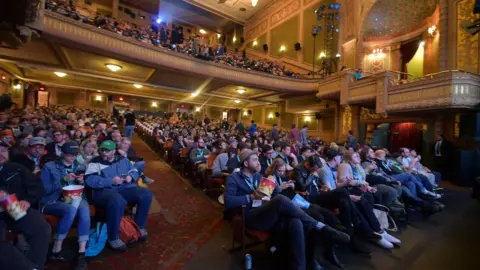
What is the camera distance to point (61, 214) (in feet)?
7.89

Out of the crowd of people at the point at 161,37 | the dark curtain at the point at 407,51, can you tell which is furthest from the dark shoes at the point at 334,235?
the dark curtain at the point at 407,51

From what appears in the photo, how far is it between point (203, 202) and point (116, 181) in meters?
2.08

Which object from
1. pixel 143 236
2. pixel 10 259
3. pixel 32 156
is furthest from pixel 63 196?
pixel 10 259

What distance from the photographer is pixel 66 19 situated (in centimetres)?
848

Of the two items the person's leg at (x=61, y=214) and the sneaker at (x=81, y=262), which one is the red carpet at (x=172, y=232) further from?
the person's leg at (x=61, y=214)

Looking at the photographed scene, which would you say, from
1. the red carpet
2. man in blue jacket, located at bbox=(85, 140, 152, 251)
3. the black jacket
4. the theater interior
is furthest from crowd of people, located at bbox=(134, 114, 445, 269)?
the black jacket

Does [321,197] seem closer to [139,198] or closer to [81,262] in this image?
[139,198]

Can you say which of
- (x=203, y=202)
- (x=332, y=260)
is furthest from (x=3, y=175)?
(x=332, y=260)

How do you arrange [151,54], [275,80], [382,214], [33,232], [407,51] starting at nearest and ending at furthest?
[33,232] → [382,214] → [151,54] → [407,51] → [275,80]

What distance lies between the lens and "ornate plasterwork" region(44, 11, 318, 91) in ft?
27.7

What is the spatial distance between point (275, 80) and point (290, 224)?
13938mm

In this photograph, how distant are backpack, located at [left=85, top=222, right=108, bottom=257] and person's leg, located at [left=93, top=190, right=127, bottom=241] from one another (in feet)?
0.20

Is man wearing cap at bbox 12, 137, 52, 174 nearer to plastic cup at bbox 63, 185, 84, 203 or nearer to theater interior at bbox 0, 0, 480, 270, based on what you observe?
plastic cup at bbox 63, 185, 84, 203

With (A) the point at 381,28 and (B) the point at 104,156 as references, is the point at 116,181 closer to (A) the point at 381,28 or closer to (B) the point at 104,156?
(B) the point at 104,156
